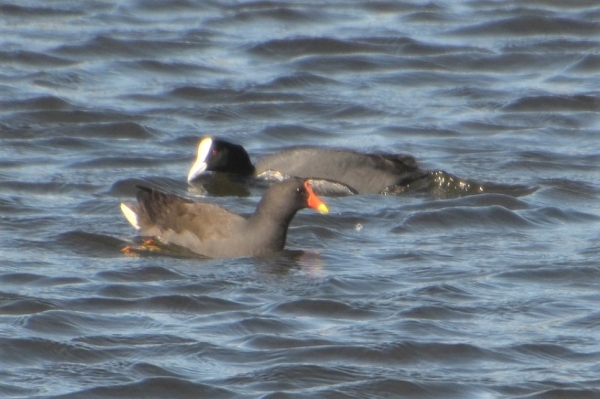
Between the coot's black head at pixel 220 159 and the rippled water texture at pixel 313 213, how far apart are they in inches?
8.0

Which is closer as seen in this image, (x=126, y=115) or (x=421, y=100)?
(x=126, y=115)

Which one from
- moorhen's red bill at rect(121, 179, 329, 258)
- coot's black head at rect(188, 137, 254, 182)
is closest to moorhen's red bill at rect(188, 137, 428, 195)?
coot's black head at rect(188, 137, 254, 182)

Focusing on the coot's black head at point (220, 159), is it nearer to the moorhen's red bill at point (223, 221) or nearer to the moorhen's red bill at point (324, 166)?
the moorhen's red bill at point (324, 166)

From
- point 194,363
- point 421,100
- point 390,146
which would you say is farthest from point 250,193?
point 194,363

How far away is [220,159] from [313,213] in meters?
1.78

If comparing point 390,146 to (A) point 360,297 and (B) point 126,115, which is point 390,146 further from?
(A) point 360,297

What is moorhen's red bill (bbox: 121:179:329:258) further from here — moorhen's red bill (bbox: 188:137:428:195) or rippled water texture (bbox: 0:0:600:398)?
moorhen's red bill (bbox: 188:137:428:195)

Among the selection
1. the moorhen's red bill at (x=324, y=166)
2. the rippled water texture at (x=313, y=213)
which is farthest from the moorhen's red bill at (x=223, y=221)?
the moorhen's red bill at (x=324, y=166)

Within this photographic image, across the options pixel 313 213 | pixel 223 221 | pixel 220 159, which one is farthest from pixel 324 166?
pixel 223 221

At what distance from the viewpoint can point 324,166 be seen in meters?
13.4

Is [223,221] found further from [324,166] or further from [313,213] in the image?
[324,166]

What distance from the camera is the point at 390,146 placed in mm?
14555

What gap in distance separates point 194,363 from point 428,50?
10473mm

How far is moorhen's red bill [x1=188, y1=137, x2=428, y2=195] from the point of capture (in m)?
13.1
